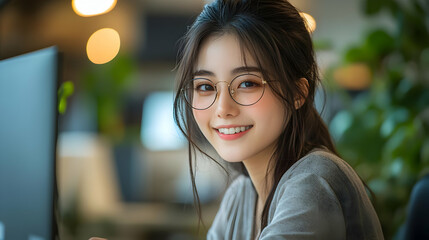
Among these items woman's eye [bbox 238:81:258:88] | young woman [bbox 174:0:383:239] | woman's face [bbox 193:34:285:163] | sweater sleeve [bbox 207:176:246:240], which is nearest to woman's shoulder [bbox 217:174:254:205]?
sweater sleeve [bbox 207:176:246:240]

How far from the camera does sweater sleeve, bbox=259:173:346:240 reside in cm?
73

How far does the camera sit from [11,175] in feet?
2.86

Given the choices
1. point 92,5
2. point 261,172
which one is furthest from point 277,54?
point 92,5

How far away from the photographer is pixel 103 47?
4.07 metres

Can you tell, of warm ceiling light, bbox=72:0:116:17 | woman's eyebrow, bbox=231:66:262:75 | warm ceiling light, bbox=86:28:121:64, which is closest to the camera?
woman's eyebrow, bbox=231:66:262:75

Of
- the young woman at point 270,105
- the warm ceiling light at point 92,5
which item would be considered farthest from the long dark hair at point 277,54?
the warm ceiling light at point 92,5

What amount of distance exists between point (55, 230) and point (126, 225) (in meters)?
2.85

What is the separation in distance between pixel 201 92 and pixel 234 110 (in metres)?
0.09

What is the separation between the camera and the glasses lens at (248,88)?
2.90ft

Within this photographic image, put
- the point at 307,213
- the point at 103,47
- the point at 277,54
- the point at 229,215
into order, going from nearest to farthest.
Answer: the point at 307,213 < the point at 277,54 < the point at 229,215 < the point at 103,47

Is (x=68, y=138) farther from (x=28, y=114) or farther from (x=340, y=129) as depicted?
(x=28, y=114)

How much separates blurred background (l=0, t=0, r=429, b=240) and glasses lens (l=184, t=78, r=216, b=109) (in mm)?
907

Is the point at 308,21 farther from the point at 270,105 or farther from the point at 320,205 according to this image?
Result: the point at 320,205

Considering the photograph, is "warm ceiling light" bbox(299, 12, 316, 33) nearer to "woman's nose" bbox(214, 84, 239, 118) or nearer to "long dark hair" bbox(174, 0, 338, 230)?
"long dark hair" bbox(174, 0, 338, 230)
